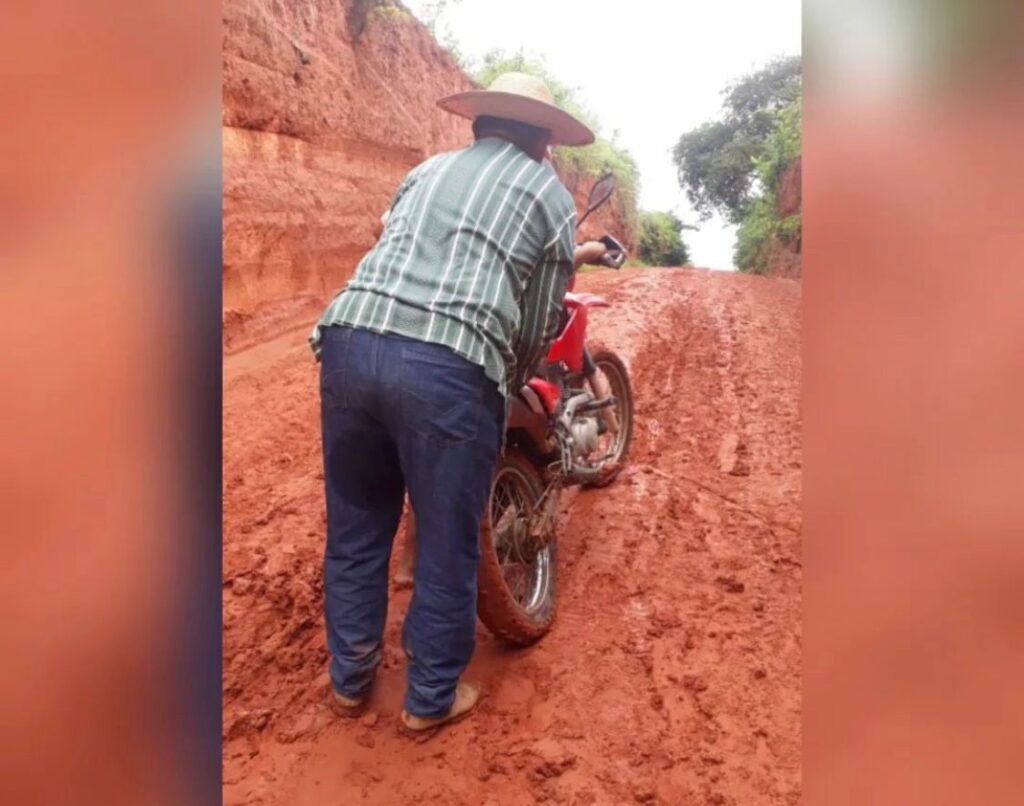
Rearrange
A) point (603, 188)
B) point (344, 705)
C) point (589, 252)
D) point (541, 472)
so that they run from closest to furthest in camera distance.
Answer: point (344, 705) < point (603, 188) < point (589, 252) < point (541, 472)

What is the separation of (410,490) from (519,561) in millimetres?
589

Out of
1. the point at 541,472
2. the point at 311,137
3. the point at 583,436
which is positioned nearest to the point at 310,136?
the point at 311,137

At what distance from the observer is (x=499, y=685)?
157 centimetres

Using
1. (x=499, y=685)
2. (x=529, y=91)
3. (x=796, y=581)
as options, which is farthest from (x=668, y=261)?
(x=499, y=685)

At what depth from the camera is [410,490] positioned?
1.41 m

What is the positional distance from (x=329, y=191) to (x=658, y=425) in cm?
145

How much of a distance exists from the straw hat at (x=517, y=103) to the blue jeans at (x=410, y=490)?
0.49m

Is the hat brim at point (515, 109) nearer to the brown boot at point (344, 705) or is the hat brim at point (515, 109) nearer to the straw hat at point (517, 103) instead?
the straw hat at point (517, 103)

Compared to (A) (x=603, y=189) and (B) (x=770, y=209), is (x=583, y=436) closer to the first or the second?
(A) (x=603, y=189)

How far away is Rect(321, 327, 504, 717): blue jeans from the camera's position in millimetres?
1335

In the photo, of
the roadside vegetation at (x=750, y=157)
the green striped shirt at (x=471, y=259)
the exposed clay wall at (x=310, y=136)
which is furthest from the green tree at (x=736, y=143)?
the exposed clay wall at (x=310, y=136)

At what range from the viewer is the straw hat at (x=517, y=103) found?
1448mm
